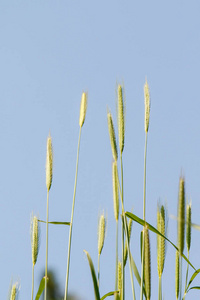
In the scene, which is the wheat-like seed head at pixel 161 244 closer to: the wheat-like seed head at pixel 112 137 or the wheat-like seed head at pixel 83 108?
the wheat-like seed head at pixel 112 137

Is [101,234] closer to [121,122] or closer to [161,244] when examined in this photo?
[161,244]

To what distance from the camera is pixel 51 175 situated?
1.68 meters

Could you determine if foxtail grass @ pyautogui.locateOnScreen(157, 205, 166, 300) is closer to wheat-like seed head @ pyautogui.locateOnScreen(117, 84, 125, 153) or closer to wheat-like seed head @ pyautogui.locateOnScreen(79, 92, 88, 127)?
wheat-like seed head @ pyautogui.locateOnScreen(117, 84, 125, 153)

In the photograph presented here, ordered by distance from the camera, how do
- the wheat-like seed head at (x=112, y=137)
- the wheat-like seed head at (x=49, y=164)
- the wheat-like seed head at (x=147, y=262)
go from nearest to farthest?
the wheat-like seed head at (x=147, y=262), the wheat-like seed head at (x=112, y=137), the wheat-like seed head at (x=49, y=164)

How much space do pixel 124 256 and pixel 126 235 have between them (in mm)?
129

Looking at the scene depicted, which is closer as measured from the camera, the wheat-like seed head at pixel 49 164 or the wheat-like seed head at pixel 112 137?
the wheat-like seed head at pixel 112 137

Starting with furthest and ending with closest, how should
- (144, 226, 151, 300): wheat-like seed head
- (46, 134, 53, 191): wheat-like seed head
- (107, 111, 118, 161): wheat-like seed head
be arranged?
(46, 134, 53, 191): wheat-like seed head
(107, 111, 118, 161): wheat-like seed head
(144, 226, 151, 300): wheat-like seed head

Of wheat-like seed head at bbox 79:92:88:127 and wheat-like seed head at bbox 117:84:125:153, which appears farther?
wheat-like seed head at bbox 79:92:88:127

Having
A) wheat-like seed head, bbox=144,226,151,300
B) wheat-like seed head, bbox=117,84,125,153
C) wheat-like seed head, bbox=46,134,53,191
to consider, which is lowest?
wheat-like seed head, bbox=144,226,151,300

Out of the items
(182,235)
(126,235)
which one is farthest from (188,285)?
(182,235)

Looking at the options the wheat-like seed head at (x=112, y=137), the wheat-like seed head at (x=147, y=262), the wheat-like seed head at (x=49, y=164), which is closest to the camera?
the wheat-like seed head at (x=147, y=262)

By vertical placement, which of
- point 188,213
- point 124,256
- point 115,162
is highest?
point 115,162

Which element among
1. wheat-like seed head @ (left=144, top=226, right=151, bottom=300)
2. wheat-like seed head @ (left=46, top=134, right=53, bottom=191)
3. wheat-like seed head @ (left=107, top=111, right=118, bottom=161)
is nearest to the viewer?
wheat-like seed head @ (left=144, top=226, right=151, bottom=300)

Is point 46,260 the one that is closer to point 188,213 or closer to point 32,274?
point 32,274
